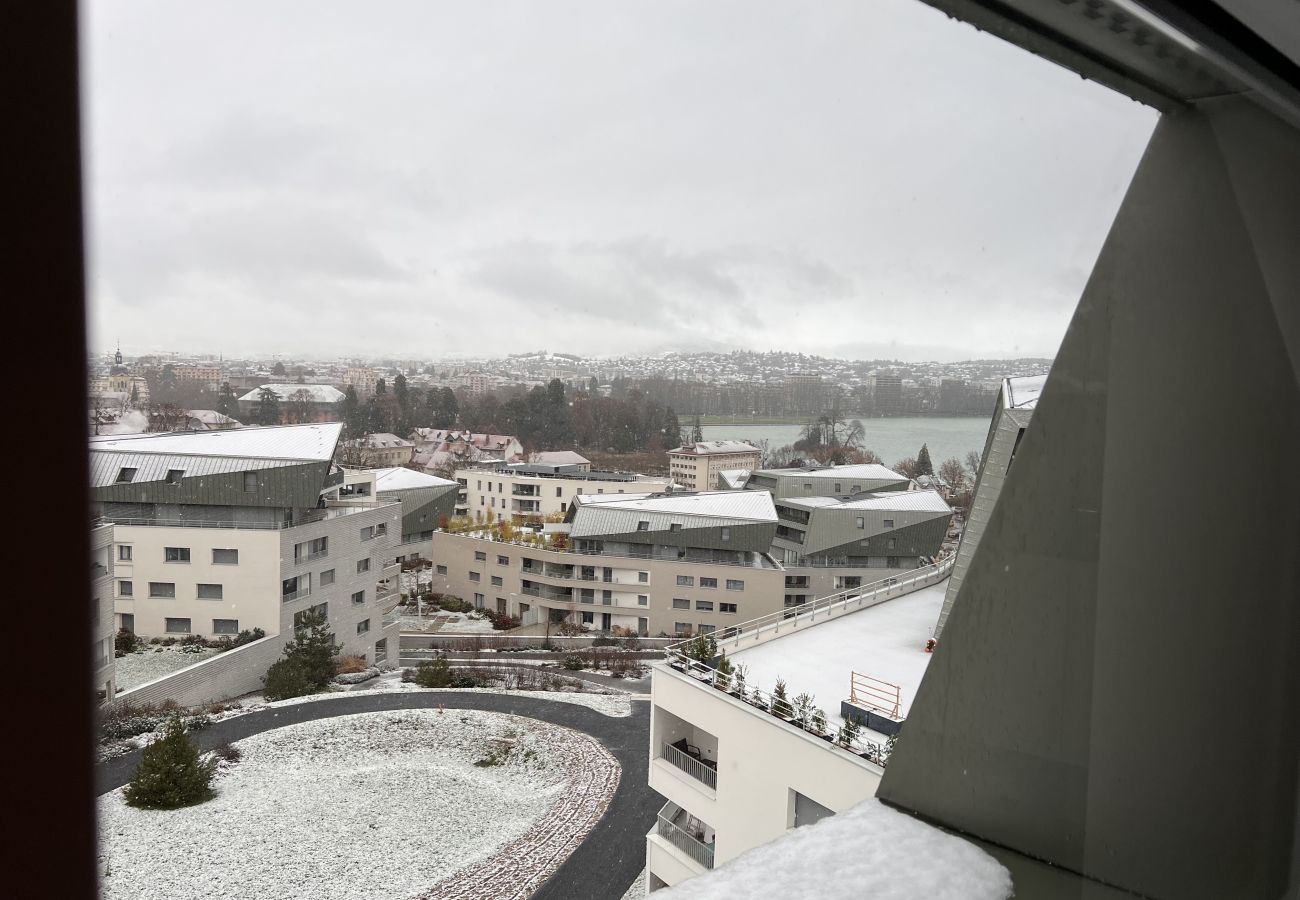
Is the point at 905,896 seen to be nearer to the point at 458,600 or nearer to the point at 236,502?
the point at 236,502

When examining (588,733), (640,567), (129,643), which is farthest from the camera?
(640,567)

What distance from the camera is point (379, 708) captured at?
69.1 inches

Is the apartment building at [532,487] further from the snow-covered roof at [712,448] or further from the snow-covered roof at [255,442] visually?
the snow-covered roof at [255,442]

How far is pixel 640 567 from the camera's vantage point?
421 cm

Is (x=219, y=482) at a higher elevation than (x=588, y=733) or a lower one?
higher

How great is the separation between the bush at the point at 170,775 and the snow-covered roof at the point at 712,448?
3.56 feet

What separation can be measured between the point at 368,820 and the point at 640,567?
9.31 feet

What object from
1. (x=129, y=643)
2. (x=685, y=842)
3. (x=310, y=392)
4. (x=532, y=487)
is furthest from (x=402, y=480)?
(x=685, y=842)

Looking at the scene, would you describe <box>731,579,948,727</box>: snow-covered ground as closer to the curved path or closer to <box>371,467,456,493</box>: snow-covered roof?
the curved path

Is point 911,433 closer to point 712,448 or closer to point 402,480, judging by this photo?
point 712,448

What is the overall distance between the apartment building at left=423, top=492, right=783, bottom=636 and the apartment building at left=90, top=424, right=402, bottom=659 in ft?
5.56

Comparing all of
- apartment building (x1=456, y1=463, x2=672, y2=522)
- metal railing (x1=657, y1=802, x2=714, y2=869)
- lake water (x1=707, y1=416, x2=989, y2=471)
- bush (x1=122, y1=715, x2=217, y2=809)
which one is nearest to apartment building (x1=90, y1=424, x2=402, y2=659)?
bush (x1=122, y1=715, x2=217, y2=809)

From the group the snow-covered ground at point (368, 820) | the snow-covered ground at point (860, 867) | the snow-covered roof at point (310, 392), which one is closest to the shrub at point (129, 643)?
the snow-covered ground at point (368, 820)

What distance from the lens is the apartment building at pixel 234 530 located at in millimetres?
583
